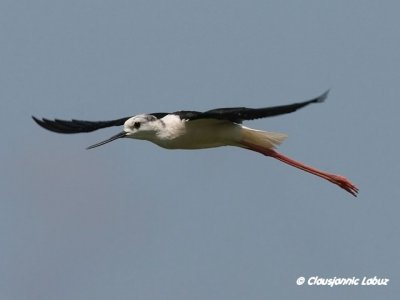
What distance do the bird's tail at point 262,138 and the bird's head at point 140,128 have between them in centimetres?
172

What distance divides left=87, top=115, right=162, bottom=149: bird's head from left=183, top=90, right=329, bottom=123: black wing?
1.70 feet

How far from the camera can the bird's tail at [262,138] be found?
68.2ft

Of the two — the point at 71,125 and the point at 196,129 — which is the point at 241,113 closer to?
the point at 196,129

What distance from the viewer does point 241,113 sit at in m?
18.9

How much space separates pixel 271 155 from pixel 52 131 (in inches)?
154

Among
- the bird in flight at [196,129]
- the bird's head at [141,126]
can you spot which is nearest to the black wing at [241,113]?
the bird in flight at [196,129]

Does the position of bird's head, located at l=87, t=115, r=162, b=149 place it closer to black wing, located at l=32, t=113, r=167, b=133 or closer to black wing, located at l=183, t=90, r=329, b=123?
black wing, located at l=183, t=90, r=329, b=123

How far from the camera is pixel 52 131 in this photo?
2119cm

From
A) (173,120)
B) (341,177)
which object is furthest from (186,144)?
(341,177)

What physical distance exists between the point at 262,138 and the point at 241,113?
234 cm

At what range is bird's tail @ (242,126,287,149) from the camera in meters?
20.8

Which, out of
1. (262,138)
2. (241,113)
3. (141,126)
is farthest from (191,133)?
(262,138)

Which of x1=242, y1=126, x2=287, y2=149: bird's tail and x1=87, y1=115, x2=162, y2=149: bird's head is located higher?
x1=242, y1=126, x2=287, y2=149: bird's tail

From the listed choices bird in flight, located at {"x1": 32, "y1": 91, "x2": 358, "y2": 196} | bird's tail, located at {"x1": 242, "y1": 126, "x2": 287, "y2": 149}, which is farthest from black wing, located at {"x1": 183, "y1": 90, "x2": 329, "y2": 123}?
bird's tail, located at {"x1": 242, "y1": 126, "x2": 287, "y2": 149}
